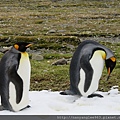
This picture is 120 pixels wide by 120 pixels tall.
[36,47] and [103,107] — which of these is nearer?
[103,107]

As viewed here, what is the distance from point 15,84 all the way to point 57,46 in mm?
8960

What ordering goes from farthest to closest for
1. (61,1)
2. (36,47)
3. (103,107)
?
(61,1), (36,47), (103,107)

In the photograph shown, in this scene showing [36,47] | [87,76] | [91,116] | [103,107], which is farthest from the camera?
[36,47]

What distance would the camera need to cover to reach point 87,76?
6789 mm

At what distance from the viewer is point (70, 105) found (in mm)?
6539

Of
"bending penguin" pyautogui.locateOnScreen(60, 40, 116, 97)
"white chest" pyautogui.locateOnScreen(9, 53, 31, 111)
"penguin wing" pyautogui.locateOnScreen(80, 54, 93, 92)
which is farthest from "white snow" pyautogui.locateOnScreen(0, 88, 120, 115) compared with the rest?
"penguin wing" pyautogui.locateOnScreen(80, 54, 93, 92)

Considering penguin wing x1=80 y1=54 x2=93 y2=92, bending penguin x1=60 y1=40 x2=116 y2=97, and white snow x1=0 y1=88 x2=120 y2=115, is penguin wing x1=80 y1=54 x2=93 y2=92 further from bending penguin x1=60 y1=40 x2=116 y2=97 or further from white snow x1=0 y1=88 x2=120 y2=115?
Result: white snow x1=0 y1=88 x2=120 y2=115

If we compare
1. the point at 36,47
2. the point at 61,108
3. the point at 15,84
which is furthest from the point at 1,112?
the point at 36,47

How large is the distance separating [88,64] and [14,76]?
4.87 ft

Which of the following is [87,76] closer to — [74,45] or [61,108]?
[61,108]

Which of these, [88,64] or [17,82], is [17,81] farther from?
[88,64]

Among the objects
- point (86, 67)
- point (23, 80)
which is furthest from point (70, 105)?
point (23, 80)

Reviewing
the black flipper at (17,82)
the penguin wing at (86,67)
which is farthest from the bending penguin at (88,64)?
the black flipper at (17,82)

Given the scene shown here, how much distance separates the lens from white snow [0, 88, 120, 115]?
611 centimetres
